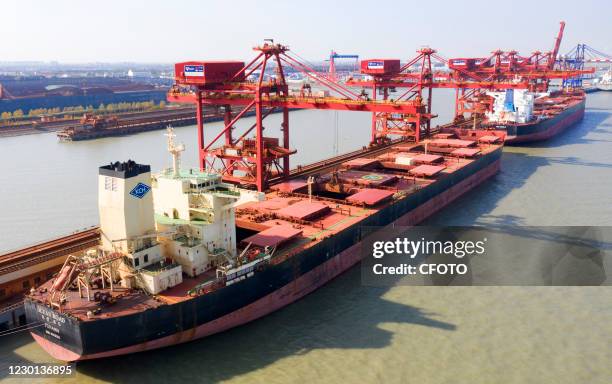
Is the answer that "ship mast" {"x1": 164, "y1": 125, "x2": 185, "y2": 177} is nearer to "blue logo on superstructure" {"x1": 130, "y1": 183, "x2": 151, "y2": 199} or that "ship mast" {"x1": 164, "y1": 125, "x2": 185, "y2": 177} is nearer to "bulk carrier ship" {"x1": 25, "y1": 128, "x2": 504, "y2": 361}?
"bulk carrier ship" {"x1": 25, "y1": 128, "x2": 504, "y2": 361}

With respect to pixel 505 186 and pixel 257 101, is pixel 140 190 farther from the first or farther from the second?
pixel 505 186

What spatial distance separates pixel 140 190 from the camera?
61.4 ft

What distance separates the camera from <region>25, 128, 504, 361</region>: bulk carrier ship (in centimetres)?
1719

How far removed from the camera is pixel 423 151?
48.2 metres

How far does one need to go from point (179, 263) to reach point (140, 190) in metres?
3.57

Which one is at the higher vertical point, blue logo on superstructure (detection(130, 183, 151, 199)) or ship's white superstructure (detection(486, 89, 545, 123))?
ship's white superstructure (detection(486, 89, 545, 123))

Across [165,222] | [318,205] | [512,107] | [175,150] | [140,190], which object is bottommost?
[318,205]

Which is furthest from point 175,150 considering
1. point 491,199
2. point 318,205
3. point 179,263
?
point 491,199

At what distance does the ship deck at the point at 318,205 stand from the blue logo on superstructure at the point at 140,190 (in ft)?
12.1

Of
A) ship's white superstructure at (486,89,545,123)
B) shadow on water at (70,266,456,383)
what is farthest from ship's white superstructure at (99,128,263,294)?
ship's white superstructure at (486,89,545,123)

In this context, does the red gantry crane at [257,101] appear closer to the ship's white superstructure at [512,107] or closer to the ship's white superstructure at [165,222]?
the ship's white superstructure at [165,222]

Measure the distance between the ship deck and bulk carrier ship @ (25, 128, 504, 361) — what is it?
93 millimetres

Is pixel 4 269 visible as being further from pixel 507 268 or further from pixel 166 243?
pixel 507 268

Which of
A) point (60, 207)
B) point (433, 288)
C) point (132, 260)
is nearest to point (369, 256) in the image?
point (433, 288)
